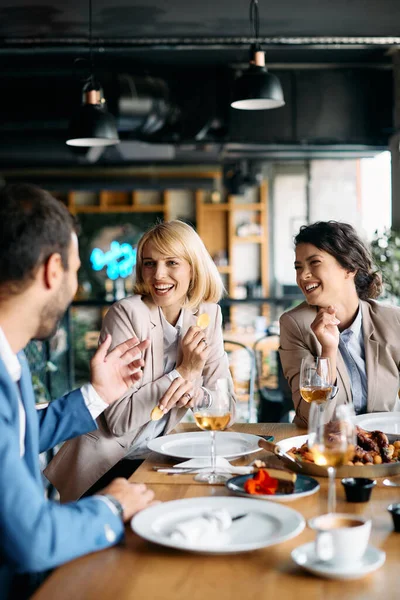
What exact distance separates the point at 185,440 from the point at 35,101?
Result: 16.2ft

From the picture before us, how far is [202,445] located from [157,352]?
0.58 metres

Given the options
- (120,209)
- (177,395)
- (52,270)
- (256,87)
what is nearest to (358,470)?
(177,395)

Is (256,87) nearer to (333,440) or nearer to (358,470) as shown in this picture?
(358,470)

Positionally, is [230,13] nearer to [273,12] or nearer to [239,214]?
[273,12]

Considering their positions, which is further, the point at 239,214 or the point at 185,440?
the point at 239,214

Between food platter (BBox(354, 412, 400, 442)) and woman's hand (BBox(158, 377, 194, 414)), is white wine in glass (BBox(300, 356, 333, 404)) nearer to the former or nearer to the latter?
food platter (BBox(354, 412, 400, 442))

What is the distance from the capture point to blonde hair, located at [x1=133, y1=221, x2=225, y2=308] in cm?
278

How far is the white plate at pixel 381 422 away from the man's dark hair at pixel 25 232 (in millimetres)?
1199

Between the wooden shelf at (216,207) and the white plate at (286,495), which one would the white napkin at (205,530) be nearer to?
the white plate at (286,495)

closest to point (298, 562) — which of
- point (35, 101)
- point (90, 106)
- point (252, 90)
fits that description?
point (252, 90)

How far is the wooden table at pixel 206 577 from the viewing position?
118cm

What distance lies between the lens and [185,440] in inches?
85.0

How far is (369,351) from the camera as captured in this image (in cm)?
268

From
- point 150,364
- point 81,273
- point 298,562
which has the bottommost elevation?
point 298,562
